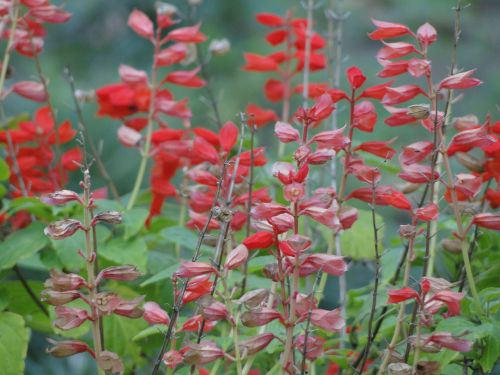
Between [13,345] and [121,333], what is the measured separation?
0.78 feet

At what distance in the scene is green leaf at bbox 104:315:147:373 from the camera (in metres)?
1.66

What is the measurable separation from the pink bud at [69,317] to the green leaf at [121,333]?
51cm

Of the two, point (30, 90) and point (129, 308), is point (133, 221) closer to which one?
point (30, 90)

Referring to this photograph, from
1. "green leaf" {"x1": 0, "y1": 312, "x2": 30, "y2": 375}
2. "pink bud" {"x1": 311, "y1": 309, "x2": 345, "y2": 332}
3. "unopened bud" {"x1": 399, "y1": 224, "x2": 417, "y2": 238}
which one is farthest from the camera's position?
"green leaf" {"x1": 0, "y1": 312, "x2": 30, "y2": 375}

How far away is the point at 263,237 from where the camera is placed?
1130mm

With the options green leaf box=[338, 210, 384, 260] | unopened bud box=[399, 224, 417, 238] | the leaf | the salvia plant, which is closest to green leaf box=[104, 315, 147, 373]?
the salvia plant

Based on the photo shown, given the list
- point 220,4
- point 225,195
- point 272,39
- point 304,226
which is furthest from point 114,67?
point 225,195

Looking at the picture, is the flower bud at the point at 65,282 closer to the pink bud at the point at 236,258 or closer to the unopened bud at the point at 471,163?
the pink bud at the point at 236,258

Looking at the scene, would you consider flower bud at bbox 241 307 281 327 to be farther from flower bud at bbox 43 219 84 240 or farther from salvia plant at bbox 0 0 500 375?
flower bud at bbox 43 219 84 240

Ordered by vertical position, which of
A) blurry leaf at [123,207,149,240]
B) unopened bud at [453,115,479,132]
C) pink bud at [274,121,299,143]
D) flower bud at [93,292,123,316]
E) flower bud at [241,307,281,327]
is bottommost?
blurry leaf at [123,207,149,240]

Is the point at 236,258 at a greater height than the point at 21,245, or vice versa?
the point at 236,258

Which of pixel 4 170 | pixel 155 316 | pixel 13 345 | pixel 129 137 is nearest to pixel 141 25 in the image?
pixel 129 137

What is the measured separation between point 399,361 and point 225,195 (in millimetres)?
381

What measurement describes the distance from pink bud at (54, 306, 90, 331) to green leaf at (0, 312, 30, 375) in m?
0.37
